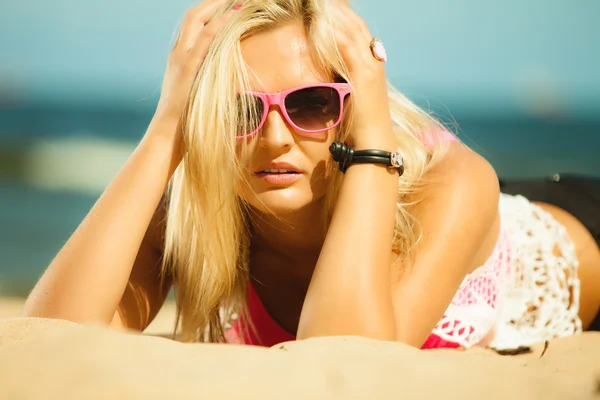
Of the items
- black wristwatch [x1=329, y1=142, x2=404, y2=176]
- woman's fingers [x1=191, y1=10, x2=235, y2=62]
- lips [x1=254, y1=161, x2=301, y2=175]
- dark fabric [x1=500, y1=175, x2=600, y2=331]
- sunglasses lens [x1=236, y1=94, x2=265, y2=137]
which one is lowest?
dark fabric [x1=500, y1=175, x2=600, y2=331]

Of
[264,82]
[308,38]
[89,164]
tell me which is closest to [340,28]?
[308,38]

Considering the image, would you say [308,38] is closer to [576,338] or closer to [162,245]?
[162,245]

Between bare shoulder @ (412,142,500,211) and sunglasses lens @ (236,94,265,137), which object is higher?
sunglasses lens @ (236,94,265,137)

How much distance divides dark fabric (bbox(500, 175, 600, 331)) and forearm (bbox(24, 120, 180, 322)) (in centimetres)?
235

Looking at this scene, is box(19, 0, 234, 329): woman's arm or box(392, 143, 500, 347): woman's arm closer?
box(19, 0, 234, 329): woman's arm

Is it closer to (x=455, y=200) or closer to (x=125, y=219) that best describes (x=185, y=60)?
(x=125, y=219)

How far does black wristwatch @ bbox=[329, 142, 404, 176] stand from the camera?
2439 millimetres

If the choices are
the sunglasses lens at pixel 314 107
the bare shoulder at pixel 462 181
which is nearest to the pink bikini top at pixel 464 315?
the bare shoulder at pixel 462 181

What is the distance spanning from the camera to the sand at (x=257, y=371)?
1410 millimetres

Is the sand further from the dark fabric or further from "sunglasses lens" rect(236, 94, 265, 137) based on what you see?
the dark fabric

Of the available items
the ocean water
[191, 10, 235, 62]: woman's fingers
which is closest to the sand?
[191, 10, 235, 62]: woman's fingers

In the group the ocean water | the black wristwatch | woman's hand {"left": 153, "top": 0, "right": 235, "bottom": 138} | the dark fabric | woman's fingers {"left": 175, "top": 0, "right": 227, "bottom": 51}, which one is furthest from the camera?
the ocean water

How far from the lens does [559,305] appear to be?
3381 millimetres

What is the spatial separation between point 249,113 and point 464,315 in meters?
1.23
